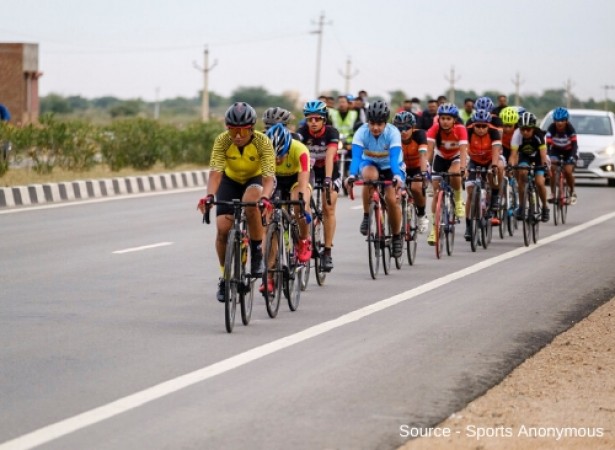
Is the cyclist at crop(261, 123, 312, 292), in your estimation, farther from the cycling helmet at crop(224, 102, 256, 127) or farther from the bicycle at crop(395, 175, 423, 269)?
the bicycle at crop(395, 175, 423, 269)

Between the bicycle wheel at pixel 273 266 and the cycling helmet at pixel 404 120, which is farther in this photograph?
the cycling helmet at pixel 404 120

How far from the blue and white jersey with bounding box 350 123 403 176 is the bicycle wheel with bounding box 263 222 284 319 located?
3852mm

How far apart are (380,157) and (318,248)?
171 cm

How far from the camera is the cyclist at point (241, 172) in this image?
12.1 m

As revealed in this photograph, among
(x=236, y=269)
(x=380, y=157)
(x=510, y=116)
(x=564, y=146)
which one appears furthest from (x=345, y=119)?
(x=236, y=269)

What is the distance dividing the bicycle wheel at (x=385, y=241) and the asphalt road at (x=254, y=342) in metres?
0.20

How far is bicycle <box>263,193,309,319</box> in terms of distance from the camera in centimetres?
1258

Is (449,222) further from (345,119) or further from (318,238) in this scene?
(345,119)

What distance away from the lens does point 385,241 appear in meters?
16.6

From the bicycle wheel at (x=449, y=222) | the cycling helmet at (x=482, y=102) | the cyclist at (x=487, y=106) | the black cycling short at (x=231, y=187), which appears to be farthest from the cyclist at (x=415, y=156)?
the black cycling short at (x=231, y=187)

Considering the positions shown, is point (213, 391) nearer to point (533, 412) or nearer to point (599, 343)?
point (533, 412)

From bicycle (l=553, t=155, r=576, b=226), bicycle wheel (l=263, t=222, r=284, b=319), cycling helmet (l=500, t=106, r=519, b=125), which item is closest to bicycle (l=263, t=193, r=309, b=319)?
bicycle wheel (l=263, t=222, r=284, b=319)

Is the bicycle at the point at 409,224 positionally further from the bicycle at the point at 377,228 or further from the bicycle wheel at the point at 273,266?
the bicycle wheel at the point at 273,266

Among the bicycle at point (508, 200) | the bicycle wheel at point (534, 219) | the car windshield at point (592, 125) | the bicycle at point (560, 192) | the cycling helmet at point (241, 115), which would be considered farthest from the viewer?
the car windshield at point (592, 125)
